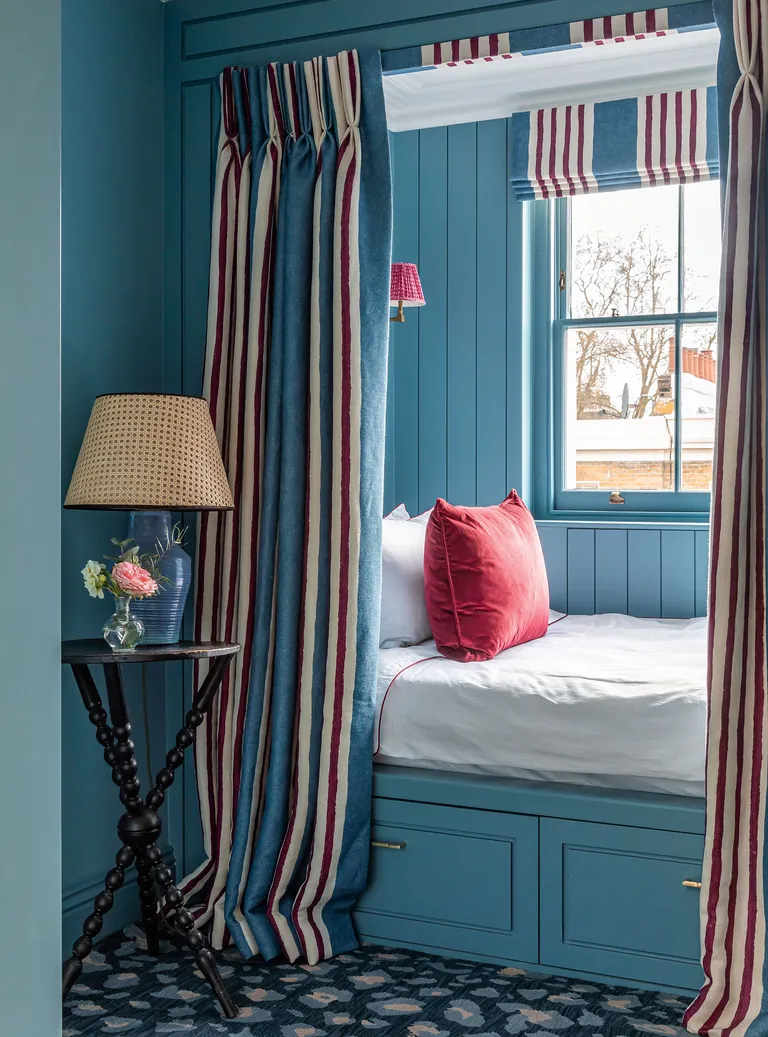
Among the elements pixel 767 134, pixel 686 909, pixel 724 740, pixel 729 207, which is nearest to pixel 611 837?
pixel 686 909

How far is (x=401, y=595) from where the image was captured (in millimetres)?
2855

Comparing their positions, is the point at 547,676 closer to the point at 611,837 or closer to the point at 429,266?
the point at 611,837

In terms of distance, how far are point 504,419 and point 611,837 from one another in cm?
166

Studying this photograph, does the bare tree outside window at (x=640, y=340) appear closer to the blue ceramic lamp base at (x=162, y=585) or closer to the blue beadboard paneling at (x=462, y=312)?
the blue beadboard paneling at (x=462, y=312)

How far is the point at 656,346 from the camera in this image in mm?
3553

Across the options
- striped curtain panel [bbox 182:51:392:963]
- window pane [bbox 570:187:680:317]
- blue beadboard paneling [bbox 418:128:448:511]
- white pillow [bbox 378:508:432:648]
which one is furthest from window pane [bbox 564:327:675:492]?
striped curtain panel [bbox 182:51:392:963]

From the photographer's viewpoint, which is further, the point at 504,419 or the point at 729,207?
the point at 504,419

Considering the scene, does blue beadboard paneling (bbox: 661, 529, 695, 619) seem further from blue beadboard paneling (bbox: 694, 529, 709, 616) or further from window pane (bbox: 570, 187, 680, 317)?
window pane (bbox: 570, 187, 680, 317)

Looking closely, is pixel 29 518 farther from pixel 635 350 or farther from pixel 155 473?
pixel 635 350

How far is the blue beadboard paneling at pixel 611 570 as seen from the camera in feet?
11.1

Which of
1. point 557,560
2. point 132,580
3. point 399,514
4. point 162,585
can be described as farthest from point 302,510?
point 557,560

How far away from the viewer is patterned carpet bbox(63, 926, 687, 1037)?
210 centimetres

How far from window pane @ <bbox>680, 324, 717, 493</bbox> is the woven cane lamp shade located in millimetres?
1821

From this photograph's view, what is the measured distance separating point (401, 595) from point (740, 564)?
1.01 metres
